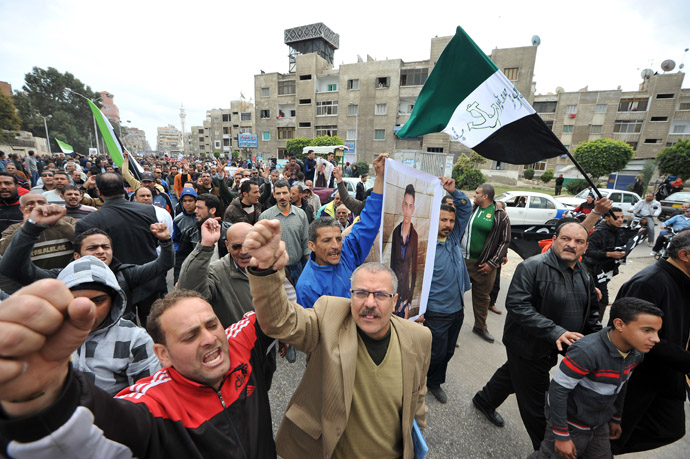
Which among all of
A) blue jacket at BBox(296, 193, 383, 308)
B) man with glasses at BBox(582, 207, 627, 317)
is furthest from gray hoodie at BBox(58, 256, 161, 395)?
man with glasses at BBox(582, 207, 627, 317)

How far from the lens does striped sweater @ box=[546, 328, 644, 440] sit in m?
1.97

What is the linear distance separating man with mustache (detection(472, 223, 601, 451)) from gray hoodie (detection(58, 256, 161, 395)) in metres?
Answer: 2.66

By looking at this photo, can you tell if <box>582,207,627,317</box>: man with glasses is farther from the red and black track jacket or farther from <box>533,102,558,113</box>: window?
<box>533,102,558,113</box>: window

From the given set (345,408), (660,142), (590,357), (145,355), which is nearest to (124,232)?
(145,355)

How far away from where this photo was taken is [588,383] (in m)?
2.03

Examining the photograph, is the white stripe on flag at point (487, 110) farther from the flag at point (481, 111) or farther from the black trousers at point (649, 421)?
the black trousers at point (649, 421)

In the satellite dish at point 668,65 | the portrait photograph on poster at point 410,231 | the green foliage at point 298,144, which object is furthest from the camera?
the green foliage at point 298,144

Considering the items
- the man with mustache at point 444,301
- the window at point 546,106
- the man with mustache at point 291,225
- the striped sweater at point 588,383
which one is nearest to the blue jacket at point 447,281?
the man with mustache at point 444,301

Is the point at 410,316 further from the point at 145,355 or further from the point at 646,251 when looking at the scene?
the point at 646,251

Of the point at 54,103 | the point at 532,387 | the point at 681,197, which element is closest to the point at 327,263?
the point at 532,387

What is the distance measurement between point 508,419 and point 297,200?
4.63 meters

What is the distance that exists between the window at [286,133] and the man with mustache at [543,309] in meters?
41.2

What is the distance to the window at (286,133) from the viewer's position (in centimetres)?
4081

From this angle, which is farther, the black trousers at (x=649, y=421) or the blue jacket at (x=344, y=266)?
the blue jacket at (x=344, y=266)
